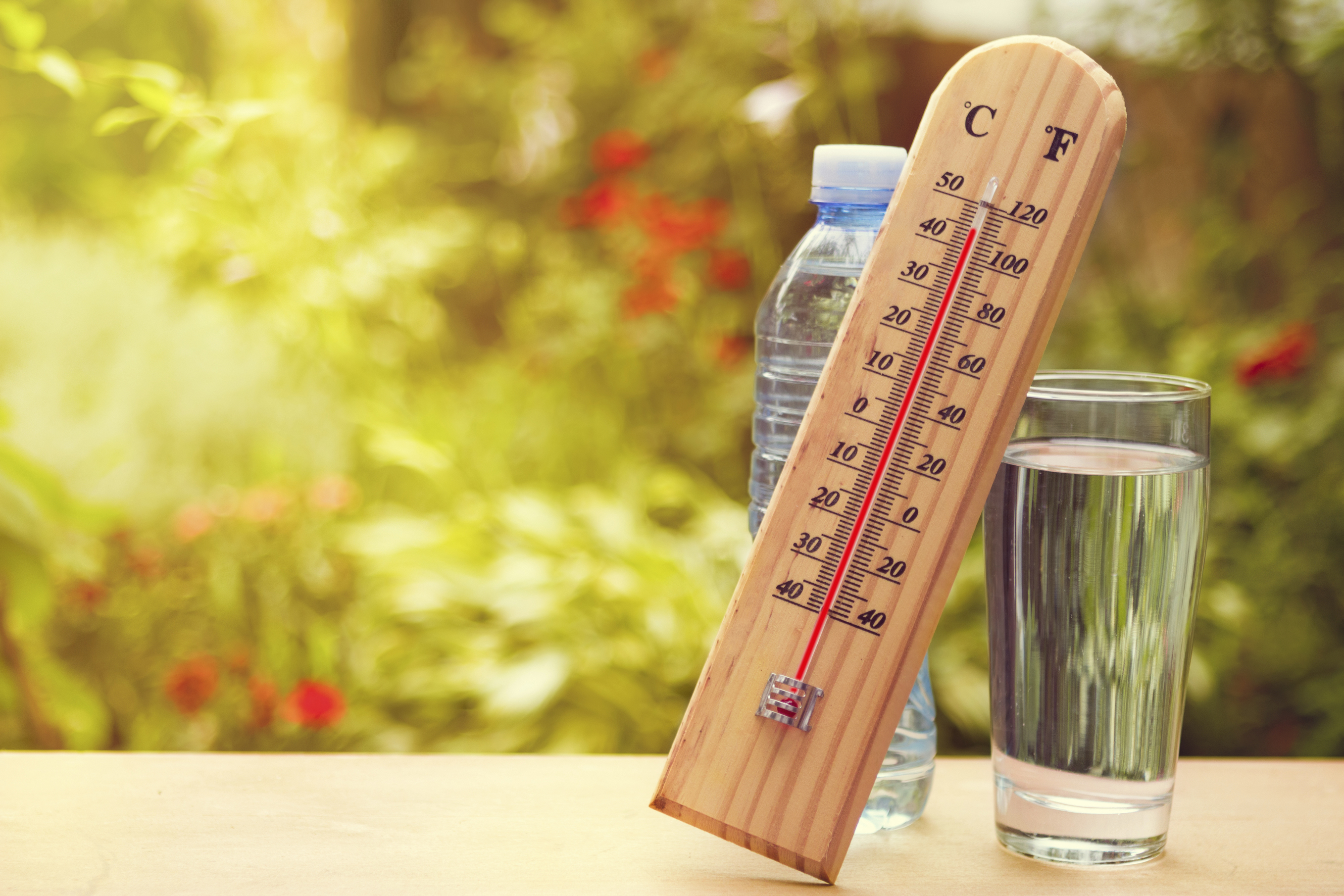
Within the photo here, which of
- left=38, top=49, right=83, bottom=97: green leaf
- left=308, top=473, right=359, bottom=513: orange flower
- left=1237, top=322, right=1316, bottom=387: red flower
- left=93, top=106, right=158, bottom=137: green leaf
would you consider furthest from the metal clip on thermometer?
left=308, top=473, right=359, bottom=513: orange flower

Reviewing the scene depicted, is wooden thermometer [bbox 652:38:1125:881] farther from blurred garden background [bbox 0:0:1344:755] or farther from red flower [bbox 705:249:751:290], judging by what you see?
red flower [bbox 705:249:751:290]

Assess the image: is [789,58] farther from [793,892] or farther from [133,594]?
[793,892]

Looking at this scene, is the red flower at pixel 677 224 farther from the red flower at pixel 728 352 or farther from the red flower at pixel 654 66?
the red flower at pixel 654 66

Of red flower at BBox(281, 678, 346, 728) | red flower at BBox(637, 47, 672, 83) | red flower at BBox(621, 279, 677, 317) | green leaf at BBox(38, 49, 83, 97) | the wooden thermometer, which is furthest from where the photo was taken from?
red flower at BBox(637, 47, 672, 83)

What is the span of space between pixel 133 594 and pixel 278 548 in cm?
31

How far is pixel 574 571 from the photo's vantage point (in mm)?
1793

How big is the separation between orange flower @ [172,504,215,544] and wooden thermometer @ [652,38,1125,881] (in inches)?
61.6

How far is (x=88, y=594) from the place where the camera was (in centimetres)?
194

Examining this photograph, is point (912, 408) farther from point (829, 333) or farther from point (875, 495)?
point (829, 333)

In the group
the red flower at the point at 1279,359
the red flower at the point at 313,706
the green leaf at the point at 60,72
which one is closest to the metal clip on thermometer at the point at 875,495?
the green leaf at the point at 60,72

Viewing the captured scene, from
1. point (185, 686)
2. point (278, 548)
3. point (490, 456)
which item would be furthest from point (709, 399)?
point (185, 686)

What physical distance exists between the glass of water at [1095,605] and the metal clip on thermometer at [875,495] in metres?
0.08

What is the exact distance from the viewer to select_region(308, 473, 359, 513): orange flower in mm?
1953

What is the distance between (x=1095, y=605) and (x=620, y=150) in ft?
5.98
